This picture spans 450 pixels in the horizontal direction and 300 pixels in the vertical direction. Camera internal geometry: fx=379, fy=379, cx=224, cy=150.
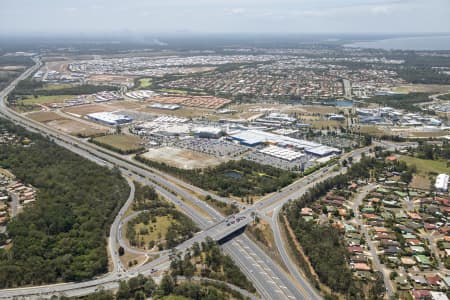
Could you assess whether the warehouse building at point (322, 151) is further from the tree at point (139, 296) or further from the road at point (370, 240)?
the tree at point (139, 296)

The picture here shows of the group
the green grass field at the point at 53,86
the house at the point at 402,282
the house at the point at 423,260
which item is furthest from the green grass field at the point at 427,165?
the green grass field at the point at 53,86

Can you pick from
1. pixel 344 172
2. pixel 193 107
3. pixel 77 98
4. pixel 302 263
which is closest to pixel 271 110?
pixel 193 107

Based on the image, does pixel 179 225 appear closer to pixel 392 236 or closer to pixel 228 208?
pixel 228 208

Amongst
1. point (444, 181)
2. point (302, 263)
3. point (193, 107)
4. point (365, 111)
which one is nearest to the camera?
point (302, 263)

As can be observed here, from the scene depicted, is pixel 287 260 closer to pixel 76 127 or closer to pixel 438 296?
pixel 438 296

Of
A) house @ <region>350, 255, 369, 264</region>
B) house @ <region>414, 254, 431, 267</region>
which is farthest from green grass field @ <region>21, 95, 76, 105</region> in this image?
house @ <region>414, 254, 431, 267</region>

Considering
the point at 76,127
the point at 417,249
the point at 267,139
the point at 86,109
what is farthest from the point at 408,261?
the point at 86,109
